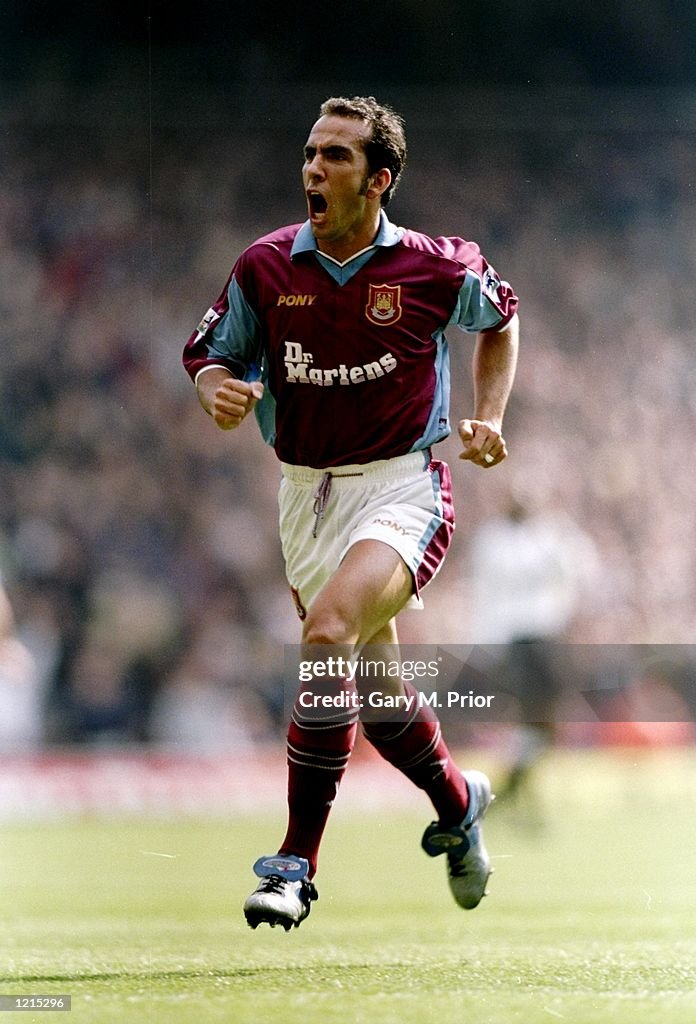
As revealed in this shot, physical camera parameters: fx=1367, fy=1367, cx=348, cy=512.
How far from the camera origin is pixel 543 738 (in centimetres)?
679

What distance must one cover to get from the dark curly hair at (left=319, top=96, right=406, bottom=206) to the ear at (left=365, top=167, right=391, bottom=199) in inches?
0.5

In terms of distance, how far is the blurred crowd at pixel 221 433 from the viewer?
207 inches

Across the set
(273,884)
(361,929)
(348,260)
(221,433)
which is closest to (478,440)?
(348,260)

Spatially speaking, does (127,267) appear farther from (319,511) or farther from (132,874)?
(132,874)

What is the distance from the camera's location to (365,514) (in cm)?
388

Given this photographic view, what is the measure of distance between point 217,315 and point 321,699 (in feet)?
3.95

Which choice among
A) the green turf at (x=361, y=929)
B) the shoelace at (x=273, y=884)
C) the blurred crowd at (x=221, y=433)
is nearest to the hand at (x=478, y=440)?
the shoelace at (x=273, y=884)

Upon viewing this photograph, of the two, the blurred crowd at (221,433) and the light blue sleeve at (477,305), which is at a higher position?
the blurred crowd at (221,433)

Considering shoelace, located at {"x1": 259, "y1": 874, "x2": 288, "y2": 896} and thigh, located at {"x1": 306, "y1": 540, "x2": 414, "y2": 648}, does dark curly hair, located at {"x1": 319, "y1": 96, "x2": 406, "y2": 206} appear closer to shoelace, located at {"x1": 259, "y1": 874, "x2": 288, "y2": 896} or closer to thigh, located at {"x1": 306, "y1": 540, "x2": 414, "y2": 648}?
thigh, located at {"x1": 306, "y1": 540, "x2": 414, "y2": 648}

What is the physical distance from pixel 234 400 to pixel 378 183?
2.84 feet

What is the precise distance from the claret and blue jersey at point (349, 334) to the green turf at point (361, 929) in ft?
4.69

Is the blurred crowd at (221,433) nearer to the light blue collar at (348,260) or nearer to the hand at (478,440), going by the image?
the light blue collar at (348,260)

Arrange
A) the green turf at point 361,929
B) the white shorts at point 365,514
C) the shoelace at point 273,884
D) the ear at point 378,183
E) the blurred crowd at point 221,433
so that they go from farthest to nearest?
the blurred crowd at point 221,433 < the ear at point 378,183 < the white shorts at point 365,514 < the shoelace at point 273,884 < the green turf at point 361,929

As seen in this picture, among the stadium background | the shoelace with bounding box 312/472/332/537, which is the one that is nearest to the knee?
the shoelace with bounding box 312/472/332/537
